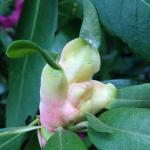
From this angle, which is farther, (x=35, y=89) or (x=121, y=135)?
(x=35, y=89)

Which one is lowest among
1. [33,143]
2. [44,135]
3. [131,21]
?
[33,143]

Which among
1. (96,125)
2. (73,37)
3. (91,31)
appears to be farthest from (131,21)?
(73,37)

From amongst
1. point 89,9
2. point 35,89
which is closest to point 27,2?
point 35,89

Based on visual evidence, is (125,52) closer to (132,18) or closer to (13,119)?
(13,119)

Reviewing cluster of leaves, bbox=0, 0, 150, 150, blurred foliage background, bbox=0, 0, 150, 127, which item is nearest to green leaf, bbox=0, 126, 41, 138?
cluster of leaves, bbox=0, 0, 150, 150

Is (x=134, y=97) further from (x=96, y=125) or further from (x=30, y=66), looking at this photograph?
(x=30, y=66)

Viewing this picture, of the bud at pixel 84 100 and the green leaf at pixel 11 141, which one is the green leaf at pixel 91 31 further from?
the green leaf at pixel 11 141
